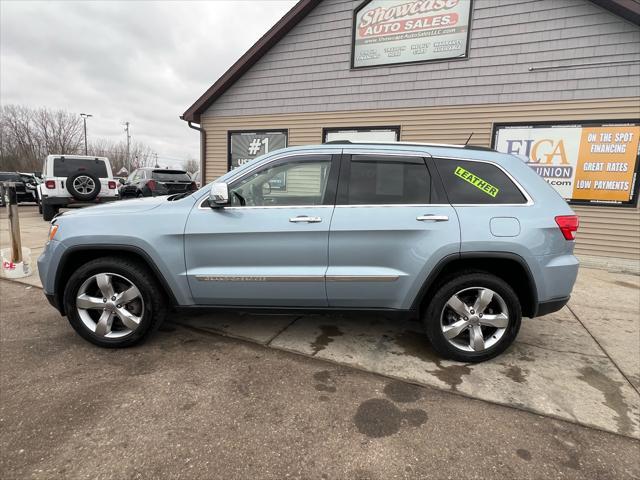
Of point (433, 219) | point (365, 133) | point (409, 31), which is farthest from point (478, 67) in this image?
point (433, 219)

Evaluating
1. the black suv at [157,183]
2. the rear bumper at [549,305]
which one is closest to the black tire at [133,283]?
the rear bumper at [549,305]

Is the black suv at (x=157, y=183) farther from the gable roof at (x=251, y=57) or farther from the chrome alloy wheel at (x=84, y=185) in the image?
the gable roof at (x=251, y=57)

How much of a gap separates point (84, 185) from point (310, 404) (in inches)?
386

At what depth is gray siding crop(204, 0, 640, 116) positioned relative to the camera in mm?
6582

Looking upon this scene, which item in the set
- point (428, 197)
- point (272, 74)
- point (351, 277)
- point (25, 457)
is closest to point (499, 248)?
point (428, 197)

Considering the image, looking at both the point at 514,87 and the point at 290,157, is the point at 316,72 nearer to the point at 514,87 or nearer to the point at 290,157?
the point at 514,87

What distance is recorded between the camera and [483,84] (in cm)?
738

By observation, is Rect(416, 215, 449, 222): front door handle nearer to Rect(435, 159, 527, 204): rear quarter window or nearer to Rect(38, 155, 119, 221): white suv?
Rect(435, 159, 527, 204): rear quarter window

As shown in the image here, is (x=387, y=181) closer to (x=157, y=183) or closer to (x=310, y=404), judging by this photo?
(x=310, y=404)

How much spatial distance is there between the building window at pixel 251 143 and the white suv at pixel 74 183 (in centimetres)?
354

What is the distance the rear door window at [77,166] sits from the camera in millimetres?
10406

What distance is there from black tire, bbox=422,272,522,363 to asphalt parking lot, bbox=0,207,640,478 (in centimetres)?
10

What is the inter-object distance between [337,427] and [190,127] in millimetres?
9722

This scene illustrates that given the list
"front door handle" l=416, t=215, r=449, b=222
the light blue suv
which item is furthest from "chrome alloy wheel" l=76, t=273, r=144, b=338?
"front door handle" l=416, t=215, r=449, b=222
